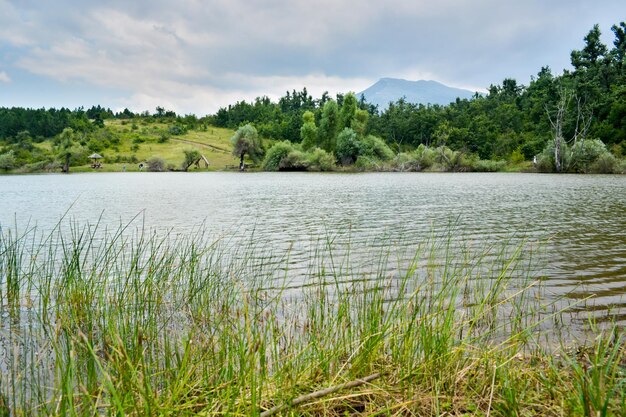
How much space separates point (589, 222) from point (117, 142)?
282 feet

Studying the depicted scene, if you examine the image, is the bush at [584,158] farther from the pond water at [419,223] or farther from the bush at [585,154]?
the pond water at [419,223]

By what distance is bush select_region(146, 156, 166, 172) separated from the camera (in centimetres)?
6956

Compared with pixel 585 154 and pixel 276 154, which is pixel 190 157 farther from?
pixel 585 154

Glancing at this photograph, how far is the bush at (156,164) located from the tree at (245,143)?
11882 mm

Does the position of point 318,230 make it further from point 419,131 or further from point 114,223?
point 419,131

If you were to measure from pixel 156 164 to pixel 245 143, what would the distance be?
50.2ft

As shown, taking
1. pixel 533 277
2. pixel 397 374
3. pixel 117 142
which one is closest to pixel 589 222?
pixel 533 277

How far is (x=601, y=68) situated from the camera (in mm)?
63562

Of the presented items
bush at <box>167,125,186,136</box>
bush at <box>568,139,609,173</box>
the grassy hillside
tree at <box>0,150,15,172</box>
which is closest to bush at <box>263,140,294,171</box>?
the grassy hillside

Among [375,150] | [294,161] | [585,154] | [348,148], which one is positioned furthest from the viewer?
[375,150]

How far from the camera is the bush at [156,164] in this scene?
2739 inches

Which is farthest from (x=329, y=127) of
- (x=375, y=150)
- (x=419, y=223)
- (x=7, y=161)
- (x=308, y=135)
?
(x=419, y=223)

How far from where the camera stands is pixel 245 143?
222 feet

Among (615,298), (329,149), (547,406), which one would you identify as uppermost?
(329,149)
